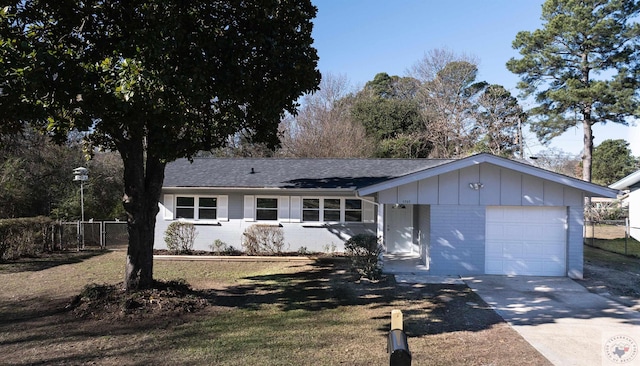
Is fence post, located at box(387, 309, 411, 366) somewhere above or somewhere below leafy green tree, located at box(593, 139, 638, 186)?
below

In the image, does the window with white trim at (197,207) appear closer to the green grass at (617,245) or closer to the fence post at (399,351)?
the fence post at (399,351)

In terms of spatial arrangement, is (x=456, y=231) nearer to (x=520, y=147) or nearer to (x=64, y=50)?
→ (x=64, y=50)

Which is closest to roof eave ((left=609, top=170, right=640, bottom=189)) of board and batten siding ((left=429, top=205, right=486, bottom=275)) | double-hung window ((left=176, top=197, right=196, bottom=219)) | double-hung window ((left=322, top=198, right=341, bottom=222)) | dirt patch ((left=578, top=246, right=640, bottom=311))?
dirt patch ((left=578, top=246, right=640, bottom=311))

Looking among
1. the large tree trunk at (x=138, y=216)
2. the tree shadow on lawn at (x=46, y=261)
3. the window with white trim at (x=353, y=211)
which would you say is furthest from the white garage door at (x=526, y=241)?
the tree shadow on lawn at (x=46, y=261)

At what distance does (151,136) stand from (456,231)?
27.4ft

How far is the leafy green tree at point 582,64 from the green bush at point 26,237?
95.0 feet

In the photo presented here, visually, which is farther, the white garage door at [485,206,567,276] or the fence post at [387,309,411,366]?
the white garage door at [485,206,567,276]

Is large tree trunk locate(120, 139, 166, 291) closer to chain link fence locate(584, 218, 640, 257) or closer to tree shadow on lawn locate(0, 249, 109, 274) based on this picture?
tree shadow on lawn locate(0, 249, 109, 274)

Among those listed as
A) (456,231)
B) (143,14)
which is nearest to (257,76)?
(143,14)

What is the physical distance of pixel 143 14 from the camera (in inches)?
275

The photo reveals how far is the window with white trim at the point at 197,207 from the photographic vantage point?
1647 cm

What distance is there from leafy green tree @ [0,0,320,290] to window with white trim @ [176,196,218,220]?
774cm

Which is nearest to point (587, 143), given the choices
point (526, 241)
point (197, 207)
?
point (526, 241)

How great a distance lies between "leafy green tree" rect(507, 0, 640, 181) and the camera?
24.7 m
